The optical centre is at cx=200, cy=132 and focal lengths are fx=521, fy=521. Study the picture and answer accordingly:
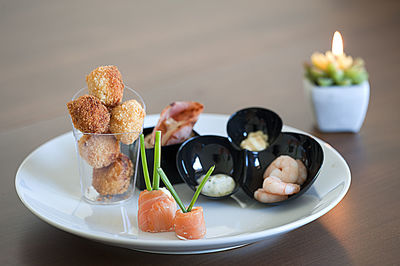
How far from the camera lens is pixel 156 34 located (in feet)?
8.48

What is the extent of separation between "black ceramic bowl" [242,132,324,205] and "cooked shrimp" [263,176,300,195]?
0.06 ft

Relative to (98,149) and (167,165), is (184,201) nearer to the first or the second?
(167,165)

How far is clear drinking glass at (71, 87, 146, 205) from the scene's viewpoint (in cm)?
104

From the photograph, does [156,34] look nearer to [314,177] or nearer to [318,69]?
[318,69]

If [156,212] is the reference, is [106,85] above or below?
above

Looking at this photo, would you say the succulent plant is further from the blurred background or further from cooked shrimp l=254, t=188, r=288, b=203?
cooked shrimp l=254, t=188, r=288, b=203

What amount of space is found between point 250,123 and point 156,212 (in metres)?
0.44

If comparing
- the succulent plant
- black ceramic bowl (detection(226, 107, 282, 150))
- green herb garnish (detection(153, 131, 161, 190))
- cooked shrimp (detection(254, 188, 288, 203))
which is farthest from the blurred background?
green herb garnish (detection(153, 131, 161, 190))

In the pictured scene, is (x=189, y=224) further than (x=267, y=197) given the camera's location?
No

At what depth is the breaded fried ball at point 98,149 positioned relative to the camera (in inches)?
40.5

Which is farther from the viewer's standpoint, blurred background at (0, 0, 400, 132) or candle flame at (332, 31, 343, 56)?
blurred background at (0, 0, 400, 132)

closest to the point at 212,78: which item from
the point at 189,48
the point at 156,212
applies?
the point at 189,48

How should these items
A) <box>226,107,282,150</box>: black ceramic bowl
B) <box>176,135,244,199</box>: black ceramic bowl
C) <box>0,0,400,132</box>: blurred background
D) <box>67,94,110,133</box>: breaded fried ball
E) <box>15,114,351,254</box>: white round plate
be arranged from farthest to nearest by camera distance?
<box>0,0,400,132</box>: blurred background, <box>226,107,282,150</box>: black ceramic bowl, <box>176,135,244,199</box>: black ceramic bowl, <box>67,94,110,133</box>: breaded fried ball, <box>15,114,351,254</box>: white round plate

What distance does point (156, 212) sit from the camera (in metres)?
0.92
